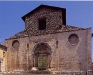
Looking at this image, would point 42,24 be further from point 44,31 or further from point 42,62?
point 42,62

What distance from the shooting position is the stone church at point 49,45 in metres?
14.7

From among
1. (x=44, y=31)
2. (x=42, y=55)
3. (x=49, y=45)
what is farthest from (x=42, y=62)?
(x=44, y=31)

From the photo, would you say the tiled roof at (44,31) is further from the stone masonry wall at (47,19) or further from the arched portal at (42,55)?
the arched portal at (42,55)

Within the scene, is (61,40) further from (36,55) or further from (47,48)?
(36,55)

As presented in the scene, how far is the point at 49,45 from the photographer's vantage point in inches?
644

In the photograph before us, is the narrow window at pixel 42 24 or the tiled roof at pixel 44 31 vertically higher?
the narrow window at pixel 42 24

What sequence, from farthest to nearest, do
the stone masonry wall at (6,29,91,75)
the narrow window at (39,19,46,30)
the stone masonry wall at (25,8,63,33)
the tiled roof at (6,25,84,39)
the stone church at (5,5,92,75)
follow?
the narrow window at (39,19,46,30), the stone masonry wall at (25,8,63,33), the tiled roof at (6,25,84,39), the stone church at (5,5,92,75), the stone masonry wall at (6,29,91,75)

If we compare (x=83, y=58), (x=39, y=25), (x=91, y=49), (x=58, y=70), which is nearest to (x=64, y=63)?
(x=58, y=70)

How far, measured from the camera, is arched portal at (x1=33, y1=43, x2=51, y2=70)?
1636 cm

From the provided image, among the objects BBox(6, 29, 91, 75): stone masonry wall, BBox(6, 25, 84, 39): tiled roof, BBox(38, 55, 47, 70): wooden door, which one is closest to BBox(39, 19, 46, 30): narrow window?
BBox(6, 25, 84, 39): tiled roof

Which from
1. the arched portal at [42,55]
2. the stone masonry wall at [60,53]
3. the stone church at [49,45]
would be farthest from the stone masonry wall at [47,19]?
the arched portal at [42,55]

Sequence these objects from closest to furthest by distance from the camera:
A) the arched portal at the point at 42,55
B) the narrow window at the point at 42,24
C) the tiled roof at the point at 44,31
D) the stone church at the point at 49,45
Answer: the stone church at the point at 49,45, the tiled roof at the point at 44,31, the arched portal at the point at 42,55, the narrow window at the point at 42,24

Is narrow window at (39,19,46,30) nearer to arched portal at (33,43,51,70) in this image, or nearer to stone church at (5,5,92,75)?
stone church at (5,5,92,75)

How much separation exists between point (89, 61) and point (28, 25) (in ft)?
28.4
